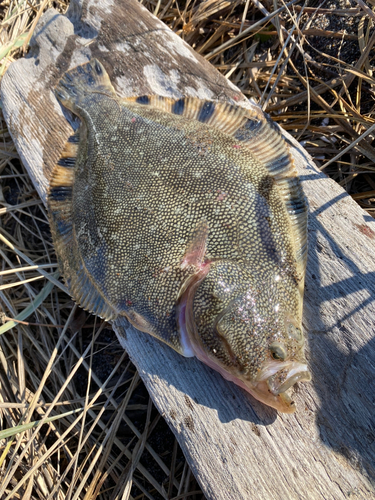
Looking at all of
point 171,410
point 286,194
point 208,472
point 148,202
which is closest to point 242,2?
point 286,194

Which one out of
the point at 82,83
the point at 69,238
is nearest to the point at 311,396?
the point at 69,238

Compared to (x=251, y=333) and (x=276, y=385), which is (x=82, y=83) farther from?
(x=276, y=385)

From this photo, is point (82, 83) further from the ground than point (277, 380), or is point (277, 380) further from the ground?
point (277, 380)

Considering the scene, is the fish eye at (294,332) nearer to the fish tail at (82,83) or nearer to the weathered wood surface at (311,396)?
the weathered wood surface at (311,396)

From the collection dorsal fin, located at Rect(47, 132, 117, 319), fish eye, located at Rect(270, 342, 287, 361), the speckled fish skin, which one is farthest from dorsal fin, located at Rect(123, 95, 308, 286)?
dorsal fin, located at Rect(47, 132, 117, 319)

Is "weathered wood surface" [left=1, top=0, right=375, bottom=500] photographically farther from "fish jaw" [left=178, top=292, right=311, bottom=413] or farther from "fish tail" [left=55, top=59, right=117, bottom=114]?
"fish tail" [left=55, top=59, right=117, bottom=114]

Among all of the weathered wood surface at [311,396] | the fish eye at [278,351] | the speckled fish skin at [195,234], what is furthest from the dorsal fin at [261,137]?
the fish eye at [278,351]
